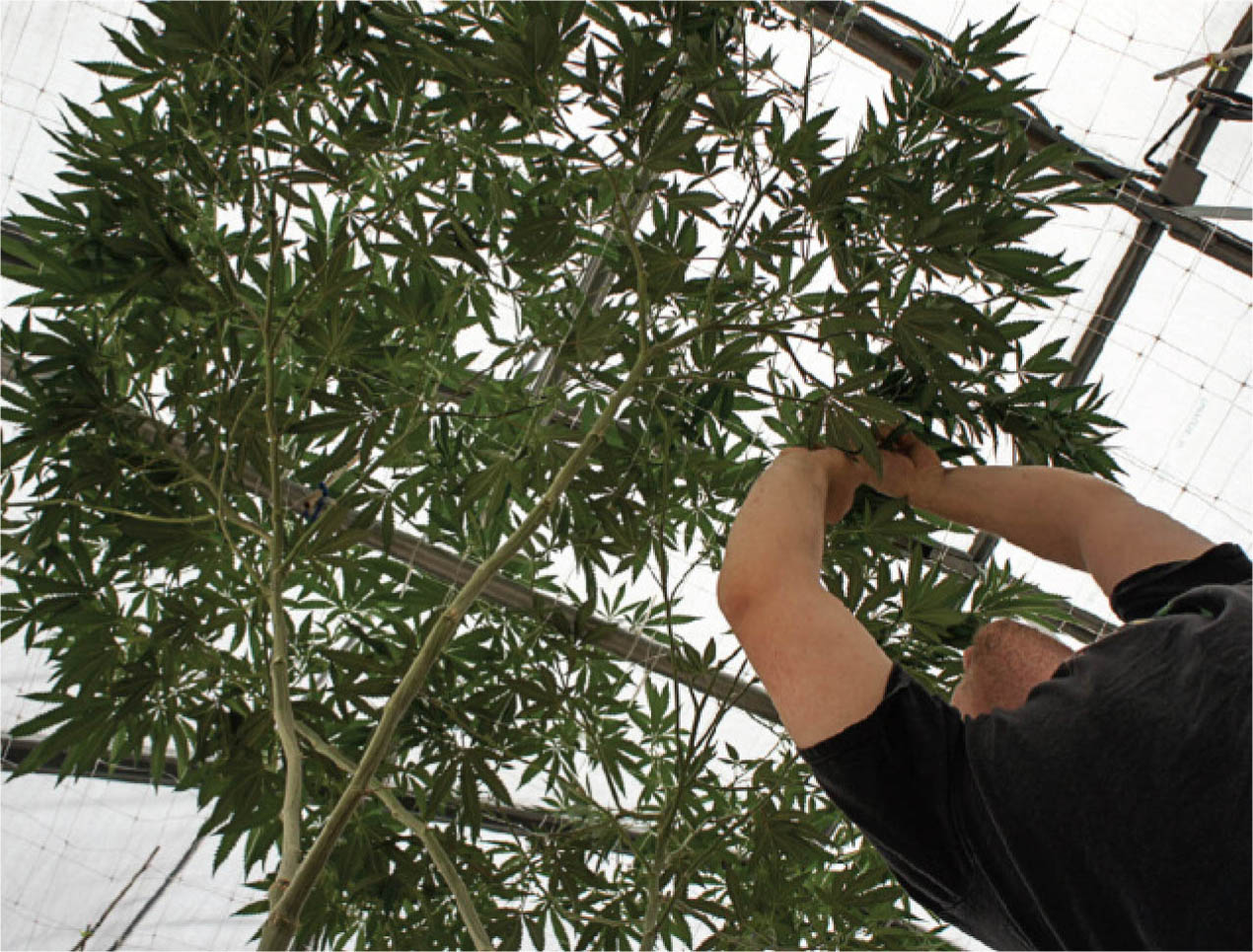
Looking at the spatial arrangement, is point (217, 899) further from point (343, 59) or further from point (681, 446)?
point (343, 59)

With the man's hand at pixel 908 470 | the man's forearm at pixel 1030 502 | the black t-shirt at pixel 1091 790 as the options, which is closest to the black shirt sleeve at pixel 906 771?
the black t-shirt at pixel 1091 790

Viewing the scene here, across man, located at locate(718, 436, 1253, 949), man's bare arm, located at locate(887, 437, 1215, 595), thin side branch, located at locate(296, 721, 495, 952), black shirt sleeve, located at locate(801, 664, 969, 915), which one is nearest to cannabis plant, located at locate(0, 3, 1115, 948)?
thin side branch, located at locate(296, 721, 495, 952)

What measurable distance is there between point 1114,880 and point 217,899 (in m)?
3.86

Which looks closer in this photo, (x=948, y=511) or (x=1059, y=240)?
(x=948, y=511)

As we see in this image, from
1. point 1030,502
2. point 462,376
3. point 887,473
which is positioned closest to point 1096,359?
point 462,376

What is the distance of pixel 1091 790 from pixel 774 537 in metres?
0.35

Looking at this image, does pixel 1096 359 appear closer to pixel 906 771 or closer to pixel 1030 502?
pixel 1030 502

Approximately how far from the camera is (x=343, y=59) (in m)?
1.67

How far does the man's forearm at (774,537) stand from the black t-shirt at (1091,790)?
14cm

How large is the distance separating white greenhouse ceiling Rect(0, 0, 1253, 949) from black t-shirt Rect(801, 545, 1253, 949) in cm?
296

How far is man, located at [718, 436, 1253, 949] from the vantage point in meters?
0.60

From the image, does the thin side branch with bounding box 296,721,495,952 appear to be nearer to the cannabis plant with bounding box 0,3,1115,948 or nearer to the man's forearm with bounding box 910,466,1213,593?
the cannabis plant with bounding box 0,3,1115,948

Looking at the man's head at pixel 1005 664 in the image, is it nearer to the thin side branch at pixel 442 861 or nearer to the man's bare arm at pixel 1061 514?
the man's bare arm at pixel 1061 514

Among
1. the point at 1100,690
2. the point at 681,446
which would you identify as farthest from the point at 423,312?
the point at 1100,690
